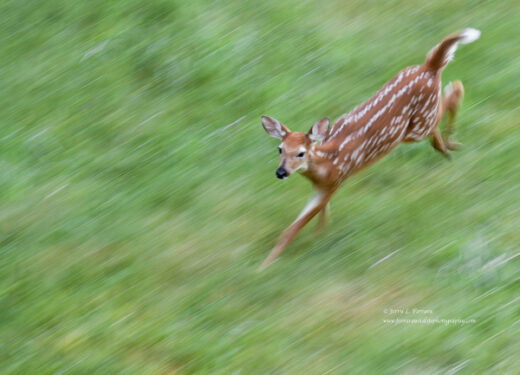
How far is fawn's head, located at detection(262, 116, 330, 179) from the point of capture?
21.8 ft

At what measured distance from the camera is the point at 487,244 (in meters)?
6.73

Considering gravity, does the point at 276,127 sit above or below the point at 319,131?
above

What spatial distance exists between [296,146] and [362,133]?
1.97 ft

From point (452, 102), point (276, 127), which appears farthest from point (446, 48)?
point (276, 127)

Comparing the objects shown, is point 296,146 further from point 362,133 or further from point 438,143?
point 438,143

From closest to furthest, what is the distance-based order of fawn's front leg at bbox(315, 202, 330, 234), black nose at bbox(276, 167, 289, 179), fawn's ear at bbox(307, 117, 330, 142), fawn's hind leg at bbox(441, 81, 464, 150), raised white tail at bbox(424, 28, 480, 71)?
black nose at bbox(276, 167, 289, 179) < fawn's ear at bbox(307, 117, 330, 142) < fawn's front leg at bbox(315, 202, 330, 234) < raised white tail at bbox(424, 28, 480, 71) < fawn's hind leg at bbox(441, 81, 464, 150)

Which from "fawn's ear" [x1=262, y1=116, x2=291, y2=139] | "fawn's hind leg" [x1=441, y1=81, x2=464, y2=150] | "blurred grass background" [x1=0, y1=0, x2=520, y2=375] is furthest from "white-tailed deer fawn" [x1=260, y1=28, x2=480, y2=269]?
"blurred grass background" [x1=0, y1=0, x2=520, y2=375]

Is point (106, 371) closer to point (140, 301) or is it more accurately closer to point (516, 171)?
point (140, 301)

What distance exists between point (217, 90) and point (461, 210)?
2.72m

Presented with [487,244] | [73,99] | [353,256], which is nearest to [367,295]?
[353,256]

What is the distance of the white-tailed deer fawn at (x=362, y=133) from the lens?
679 centimetres

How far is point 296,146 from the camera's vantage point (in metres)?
6.70

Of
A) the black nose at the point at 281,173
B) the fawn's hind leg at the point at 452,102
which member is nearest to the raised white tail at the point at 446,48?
the fawn's hind leg at the point at 452,102

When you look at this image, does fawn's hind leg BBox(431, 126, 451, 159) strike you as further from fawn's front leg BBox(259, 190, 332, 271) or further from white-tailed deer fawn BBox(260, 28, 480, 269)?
fawn's front leg BBox(259, 190, 332, 271)
